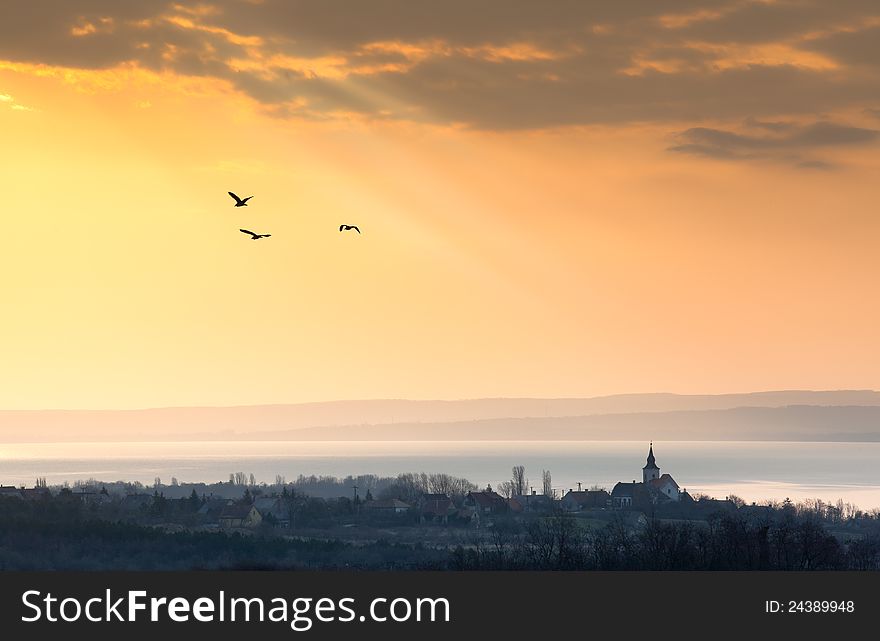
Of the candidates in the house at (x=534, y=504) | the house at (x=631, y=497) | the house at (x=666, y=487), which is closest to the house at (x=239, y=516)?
the house at (x=534, y=504)

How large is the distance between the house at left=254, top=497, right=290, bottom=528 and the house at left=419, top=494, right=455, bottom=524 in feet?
47.6

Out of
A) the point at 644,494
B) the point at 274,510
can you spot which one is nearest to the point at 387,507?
the point at 274,510

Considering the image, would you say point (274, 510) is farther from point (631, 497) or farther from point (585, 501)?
point (631, 497)

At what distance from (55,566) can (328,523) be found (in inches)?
2014

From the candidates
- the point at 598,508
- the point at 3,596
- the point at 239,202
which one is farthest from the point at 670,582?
the point at 598,508

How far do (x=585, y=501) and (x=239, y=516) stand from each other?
158 feet

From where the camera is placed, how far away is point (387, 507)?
153500mm

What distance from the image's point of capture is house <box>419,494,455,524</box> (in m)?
146

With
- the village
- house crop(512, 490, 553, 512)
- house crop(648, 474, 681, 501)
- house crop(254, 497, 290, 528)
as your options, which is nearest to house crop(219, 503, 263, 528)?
the village

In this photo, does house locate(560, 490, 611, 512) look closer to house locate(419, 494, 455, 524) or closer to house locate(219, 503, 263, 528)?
house locate(419, 494, 455, 524)

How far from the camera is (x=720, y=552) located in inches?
2650

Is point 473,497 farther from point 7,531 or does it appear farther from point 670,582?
point 670,582

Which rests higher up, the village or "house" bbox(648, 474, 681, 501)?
"house" bbox(648, 474, 681, 501)

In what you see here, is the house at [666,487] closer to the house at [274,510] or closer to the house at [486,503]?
the house at [486,503]
